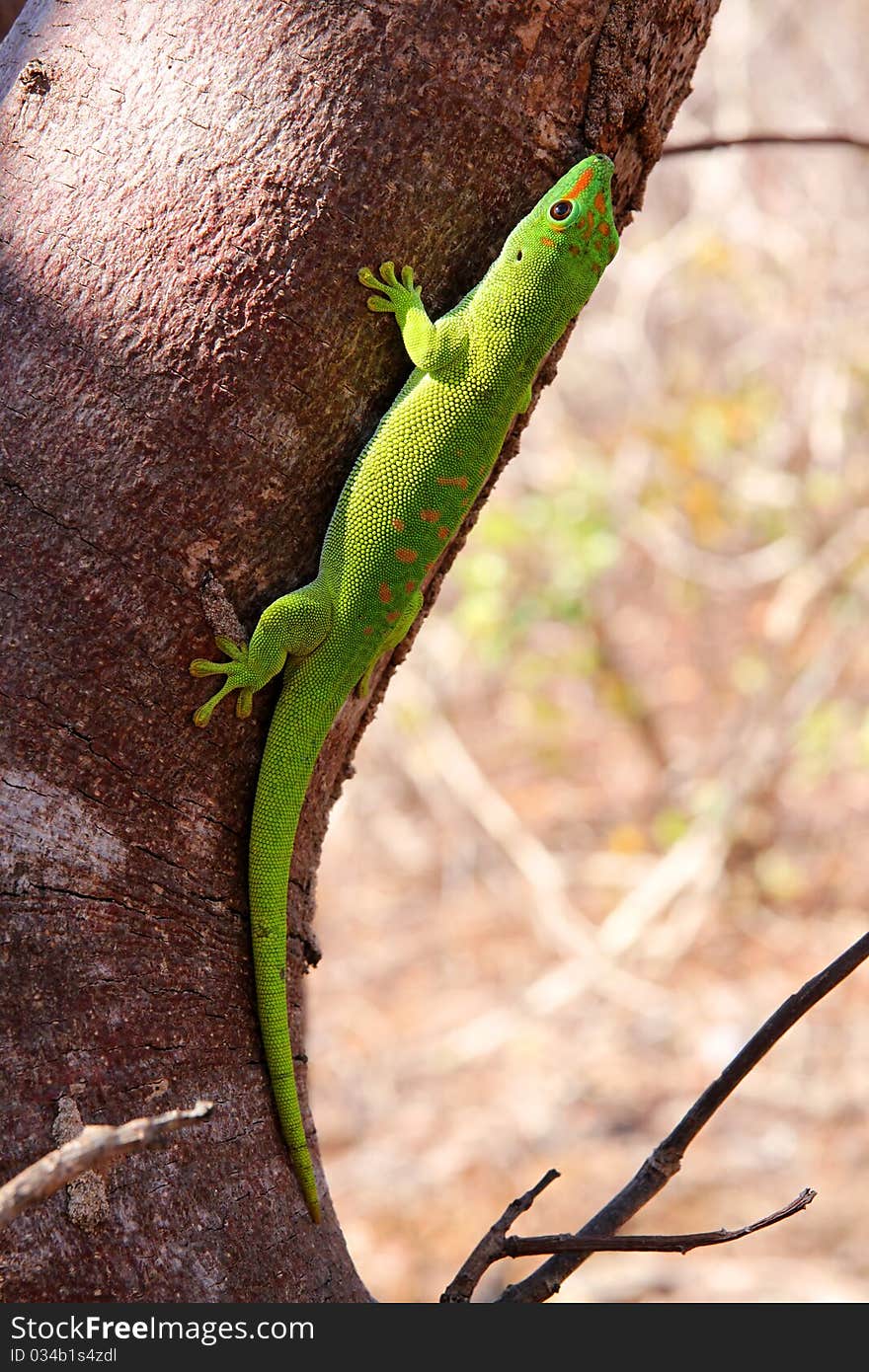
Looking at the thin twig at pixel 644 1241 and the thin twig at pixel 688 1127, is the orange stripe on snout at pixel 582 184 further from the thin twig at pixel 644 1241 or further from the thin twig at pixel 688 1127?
the thin twig at pixel 644 1241

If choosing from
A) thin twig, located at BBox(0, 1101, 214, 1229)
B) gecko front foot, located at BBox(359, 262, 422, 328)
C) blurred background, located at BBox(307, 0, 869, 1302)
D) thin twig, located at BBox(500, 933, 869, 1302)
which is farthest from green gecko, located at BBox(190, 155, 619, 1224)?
blurred background, located at BBox(307, 0, 869, 1302)

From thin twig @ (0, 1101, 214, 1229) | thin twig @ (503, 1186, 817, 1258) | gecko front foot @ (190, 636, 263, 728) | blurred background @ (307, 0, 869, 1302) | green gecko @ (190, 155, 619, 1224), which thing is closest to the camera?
thin twig @ (0, 1101, 214, 1229)

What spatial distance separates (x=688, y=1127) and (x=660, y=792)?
6.04 meters

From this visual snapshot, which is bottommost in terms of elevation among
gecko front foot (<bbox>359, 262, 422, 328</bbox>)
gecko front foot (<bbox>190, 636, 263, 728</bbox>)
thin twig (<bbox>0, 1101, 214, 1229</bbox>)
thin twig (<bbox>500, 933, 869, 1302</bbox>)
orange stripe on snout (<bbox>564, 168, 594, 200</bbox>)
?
thin twig (<bbox>500, 933, 869, 1302</bbox>)

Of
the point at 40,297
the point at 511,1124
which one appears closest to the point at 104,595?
the point at 40,297

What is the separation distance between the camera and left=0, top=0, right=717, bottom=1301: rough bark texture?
4.89 ft

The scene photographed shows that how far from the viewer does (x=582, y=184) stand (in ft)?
5.90

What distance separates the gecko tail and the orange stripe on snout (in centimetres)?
88

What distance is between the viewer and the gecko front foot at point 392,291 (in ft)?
5.30

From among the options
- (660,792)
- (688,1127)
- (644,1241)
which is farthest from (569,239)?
(660,792)

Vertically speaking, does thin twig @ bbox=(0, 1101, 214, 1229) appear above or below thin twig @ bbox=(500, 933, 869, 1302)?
above

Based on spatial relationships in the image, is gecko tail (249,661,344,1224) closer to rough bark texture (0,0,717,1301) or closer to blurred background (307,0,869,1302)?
rough bark texture (0,0,717,1301)

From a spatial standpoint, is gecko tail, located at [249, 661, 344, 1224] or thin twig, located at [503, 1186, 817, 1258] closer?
thin twig, located at [503, 1186, 817, 1258]

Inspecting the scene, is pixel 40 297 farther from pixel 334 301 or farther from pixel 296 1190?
pixel 296 1190
